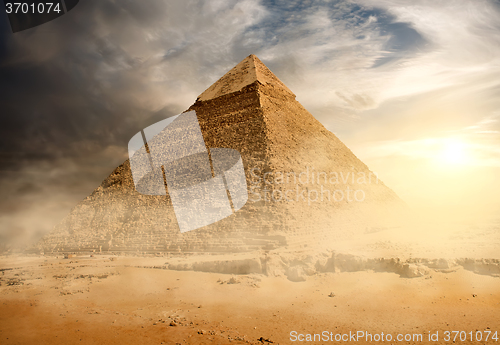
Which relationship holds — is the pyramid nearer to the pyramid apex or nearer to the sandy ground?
the pyramid apex

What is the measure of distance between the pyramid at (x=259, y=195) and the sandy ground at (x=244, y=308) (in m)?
4.19

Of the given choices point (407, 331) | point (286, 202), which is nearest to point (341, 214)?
point (286, 202)

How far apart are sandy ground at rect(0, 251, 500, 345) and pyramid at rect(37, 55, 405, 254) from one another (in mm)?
4194

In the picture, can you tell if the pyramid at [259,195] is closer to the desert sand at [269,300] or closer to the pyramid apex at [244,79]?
the pyramid apex at [244,79]

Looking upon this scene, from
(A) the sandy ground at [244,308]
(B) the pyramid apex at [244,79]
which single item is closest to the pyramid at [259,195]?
(B) the pyramid apex at [244,79]

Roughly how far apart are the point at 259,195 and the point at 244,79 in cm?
1157

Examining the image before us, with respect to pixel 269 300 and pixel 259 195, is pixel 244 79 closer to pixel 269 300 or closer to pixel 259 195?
pixel 259 195

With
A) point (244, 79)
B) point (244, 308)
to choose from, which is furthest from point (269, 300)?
point (244, 79)

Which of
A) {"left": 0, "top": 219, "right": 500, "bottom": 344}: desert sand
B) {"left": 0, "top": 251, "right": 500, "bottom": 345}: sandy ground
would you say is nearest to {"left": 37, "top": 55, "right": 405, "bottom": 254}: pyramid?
{"left": 0, "top": 219, "right": 500, "bottom": 344}: desert sand

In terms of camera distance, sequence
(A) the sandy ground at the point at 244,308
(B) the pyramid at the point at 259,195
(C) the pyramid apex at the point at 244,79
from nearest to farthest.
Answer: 1. (A) the sandy ground at the point at 244,308
2. (B) the pyramid at the point at 259,195
3. (C) the pyramid apex at the point at 244,79

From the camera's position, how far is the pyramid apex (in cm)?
2220

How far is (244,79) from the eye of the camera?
22.5m

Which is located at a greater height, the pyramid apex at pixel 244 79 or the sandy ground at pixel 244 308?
the pyramid apex at pixel 244 79

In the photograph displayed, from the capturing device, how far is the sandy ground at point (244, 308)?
220 inches
